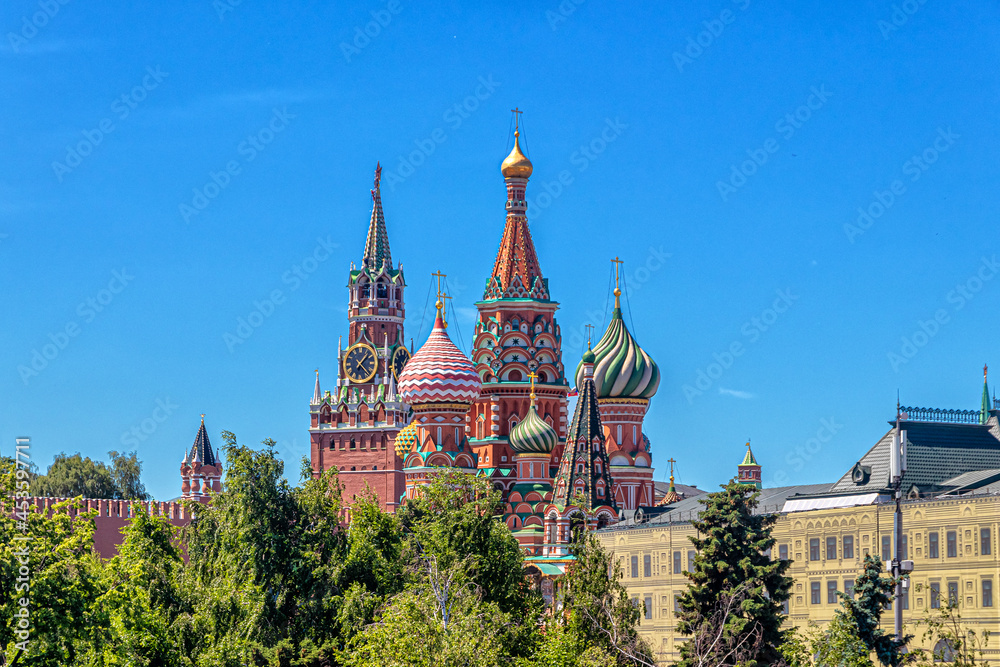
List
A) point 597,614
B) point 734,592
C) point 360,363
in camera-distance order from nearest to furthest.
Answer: point 597,614
point 734,592
point 360,363

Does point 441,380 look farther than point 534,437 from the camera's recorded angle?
Yes

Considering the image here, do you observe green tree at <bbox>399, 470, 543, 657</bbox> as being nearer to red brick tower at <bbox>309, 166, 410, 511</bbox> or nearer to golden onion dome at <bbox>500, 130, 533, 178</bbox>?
golden onion dome at <bbox>500, 130, 533, 178</bbox>

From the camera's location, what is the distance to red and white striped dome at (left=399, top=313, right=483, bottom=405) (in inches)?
3319

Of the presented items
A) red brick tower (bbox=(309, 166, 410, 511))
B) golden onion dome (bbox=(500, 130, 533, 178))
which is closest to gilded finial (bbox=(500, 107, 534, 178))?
golden onion dome (bbox=(500, 130, 533, 178))

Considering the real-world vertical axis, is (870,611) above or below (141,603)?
below

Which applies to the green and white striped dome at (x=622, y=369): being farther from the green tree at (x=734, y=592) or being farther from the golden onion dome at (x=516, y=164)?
the green tree at (x=734, y=592)

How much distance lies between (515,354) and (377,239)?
45.7 metres

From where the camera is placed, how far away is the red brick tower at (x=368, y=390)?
404ft

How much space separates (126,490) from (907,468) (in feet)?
248

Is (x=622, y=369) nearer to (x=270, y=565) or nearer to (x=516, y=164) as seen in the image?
(x=516, y=164)

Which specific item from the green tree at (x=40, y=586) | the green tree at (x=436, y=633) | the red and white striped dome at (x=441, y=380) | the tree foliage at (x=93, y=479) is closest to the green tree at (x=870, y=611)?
the green tree at (x=436, y=633)

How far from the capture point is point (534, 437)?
8062 centimetres

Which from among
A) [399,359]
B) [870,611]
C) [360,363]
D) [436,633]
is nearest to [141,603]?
[436,633]

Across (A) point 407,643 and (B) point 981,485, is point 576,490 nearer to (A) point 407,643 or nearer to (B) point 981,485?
(B) point 981,485
